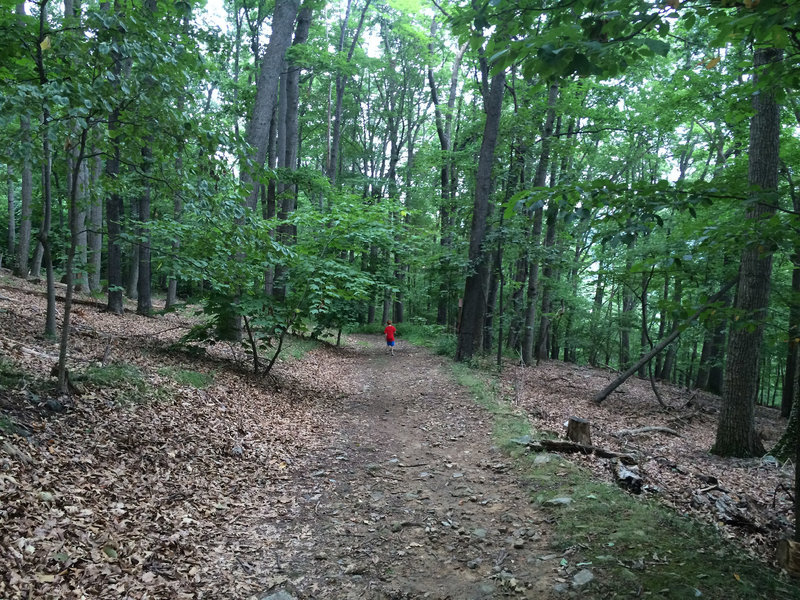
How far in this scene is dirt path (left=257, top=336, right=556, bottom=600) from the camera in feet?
10.9

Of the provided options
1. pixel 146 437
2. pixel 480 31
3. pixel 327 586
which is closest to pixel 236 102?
pixel 146 437

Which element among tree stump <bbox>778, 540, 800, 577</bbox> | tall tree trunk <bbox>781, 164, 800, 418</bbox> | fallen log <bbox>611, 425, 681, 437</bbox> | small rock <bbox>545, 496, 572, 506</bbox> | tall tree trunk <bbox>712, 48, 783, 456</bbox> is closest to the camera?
tree stump <bbox>778, 540, 800, 577</bbox>

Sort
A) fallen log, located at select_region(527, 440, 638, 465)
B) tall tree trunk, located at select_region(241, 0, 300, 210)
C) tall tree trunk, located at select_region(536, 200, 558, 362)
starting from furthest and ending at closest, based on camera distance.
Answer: tall tree trunk, located at select_region(536, 200, 558, 362) < tall tree trunk, located at select_region(241, 0, 300, 210) < fallen log, located at select_region(527, 440, 638, 465)

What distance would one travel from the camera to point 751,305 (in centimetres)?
649

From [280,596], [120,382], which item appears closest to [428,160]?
[120,382]

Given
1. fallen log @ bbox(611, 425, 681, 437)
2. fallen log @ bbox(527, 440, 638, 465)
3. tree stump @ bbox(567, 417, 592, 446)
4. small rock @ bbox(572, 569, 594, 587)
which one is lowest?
fallen log @ bbox(611, 425, 681, 437)

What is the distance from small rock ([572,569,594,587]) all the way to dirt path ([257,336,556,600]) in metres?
0.16

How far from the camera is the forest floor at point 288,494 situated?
10.3 feet

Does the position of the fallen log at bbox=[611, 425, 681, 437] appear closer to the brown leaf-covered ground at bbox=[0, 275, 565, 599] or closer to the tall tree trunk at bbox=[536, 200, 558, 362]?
the brown leaf-covered ground at bbox=[0, 275, 565, 599]

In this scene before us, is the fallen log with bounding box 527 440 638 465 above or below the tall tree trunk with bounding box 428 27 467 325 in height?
below

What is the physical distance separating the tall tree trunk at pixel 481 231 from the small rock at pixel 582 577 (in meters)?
10.0

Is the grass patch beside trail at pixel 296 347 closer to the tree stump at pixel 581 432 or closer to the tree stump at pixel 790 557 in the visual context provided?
the tree stump at pixel 581 432

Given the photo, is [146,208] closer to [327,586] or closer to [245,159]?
[245,159]

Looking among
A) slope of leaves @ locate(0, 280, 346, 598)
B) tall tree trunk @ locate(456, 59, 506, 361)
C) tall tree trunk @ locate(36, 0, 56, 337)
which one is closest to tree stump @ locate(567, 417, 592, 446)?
slope of leaves @ locate(0, 280, 346, 598)
